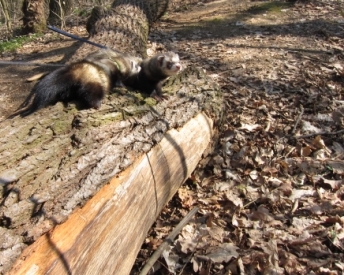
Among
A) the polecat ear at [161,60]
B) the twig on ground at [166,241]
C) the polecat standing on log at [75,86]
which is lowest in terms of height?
the twig on ground at [166,241]

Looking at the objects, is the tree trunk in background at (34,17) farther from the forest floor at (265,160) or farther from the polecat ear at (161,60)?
the polecat ear at (161,60)

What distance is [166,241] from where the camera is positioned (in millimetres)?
3021

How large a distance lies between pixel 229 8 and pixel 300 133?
690 cm

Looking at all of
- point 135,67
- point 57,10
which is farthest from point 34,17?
point 135,67

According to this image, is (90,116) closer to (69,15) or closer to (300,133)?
(300,133)

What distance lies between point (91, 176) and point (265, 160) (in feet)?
7.30

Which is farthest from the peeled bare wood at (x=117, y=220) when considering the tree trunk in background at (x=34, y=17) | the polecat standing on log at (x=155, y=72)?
the tree trunk in background at (x=34, y=17)

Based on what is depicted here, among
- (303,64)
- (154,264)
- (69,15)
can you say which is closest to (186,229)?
(154,264)

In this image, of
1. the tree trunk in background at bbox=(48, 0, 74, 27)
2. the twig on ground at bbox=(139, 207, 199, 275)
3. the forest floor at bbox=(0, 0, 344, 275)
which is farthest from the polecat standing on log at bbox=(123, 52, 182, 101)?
the tree trunk in background at bbox=(48, 0, 74, 27)

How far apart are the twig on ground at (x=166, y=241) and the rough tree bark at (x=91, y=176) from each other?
0.46 ft

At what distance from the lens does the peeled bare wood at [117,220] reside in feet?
6.70

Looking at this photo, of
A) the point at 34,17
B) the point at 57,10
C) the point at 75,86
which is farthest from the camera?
the point at 57,10

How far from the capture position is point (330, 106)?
4672 millimetres

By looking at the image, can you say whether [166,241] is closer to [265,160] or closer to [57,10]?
[265,160]
